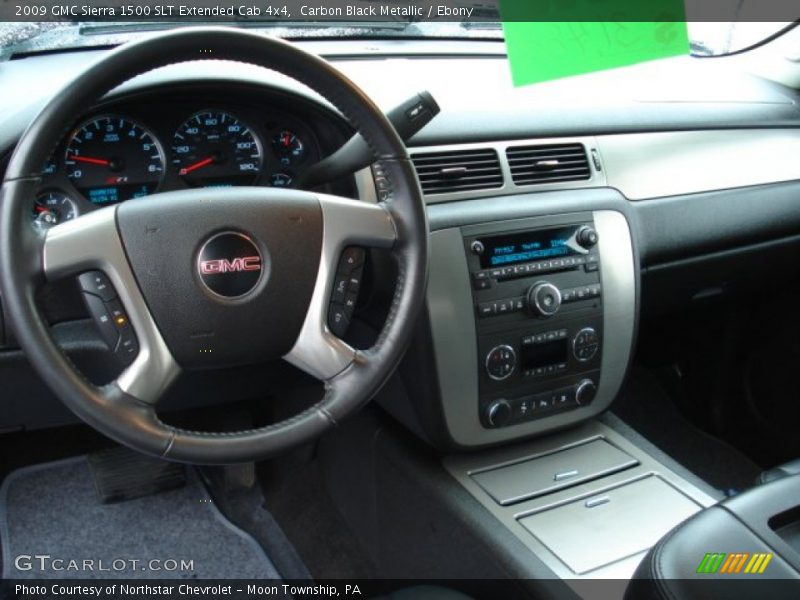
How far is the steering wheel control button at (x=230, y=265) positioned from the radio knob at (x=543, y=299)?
58 centimetres

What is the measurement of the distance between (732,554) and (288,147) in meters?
0.90

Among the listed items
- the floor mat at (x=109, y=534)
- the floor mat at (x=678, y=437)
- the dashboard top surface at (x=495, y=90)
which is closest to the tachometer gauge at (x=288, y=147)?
the dashboard top surface at (x=495, y=90)

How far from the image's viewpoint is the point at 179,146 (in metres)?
1.31

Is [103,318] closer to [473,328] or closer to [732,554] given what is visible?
[473,328]

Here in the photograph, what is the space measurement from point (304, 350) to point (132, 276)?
0.82 ft

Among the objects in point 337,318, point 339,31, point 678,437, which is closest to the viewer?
point 337,318

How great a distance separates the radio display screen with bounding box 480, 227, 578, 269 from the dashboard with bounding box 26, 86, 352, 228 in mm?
341

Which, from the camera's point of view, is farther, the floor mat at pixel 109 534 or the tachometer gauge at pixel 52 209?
the floor mat at pixel 109 534

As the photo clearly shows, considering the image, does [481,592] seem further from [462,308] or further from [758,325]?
[758,325]

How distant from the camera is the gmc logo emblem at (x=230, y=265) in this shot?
108cm

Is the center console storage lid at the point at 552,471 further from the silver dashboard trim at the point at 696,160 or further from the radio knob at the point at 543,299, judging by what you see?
the silver dashboard trim at the point at 696,160

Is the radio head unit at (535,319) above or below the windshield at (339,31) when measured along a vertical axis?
below

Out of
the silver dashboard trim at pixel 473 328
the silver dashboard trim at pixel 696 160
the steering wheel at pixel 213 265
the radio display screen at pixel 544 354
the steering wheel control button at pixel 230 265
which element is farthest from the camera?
the silver dashboard trim at pixel 696 160

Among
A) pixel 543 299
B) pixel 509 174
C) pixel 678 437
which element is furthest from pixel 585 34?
pixel 678 437
